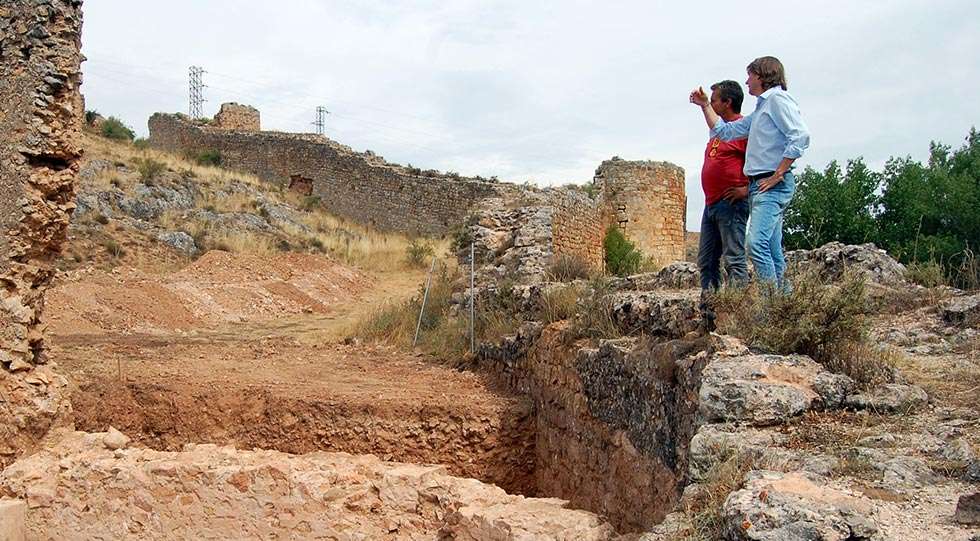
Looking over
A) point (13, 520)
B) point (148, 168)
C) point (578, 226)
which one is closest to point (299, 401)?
point (13, 520)

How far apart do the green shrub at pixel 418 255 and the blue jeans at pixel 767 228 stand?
16.7 m

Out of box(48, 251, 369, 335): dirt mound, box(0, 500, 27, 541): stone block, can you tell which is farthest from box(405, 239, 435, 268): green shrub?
box(0, 500, 27, 541): stone block

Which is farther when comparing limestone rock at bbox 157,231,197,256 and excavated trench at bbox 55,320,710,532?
limestone rock at bbox 157,231,197,256

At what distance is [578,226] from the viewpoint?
1490 cm

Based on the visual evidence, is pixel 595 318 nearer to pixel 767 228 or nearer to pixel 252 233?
pixel 767 228

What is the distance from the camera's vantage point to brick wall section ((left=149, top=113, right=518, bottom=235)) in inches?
1014

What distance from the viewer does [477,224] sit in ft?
41.1

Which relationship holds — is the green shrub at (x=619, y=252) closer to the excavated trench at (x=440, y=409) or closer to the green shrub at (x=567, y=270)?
the green shrub at (x=567, y=270)

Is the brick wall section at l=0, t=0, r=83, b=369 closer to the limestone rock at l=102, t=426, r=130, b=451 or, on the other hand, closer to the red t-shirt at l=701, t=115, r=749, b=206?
the limestone rock at l=102, t=426, r=130, b=451

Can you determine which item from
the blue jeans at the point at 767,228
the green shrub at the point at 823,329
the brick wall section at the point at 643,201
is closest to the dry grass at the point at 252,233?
the brick wall section at the point at 643,201

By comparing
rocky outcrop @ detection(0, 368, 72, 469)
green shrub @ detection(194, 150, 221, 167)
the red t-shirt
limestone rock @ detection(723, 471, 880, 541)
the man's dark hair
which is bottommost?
rocky outcrop @ detection(0, 368, 72, 469)

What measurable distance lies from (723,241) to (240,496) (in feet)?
13.3

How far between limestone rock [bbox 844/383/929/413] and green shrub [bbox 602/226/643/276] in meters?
9.59

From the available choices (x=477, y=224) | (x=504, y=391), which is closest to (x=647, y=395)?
(x=504, y=391)
